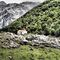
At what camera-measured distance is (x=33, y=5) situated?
36.4 meters

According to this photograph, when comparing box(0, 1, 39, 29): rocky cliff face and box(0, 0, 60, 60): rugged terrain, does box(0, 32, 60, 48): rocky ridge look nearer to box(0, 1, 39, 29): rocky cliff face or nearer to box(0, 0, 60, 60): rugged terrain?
box(0, 0, 60, 60): rugged terrain

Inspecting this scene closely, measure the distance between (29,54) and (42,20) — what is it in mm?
10727

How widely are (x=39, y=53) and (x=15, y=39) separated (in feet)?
16.3

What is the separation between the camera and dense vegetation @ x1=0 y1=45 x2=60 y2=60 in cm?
1981

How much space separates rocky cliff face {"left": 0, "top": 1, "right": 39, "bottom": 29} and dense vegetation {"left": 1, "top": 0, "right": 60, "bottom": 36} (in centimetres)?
128

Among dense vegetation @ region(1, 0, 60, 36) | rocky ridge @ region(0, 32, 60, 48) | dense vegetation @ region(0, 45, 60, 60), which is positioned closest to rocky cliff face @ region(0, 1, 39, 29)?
dense vegetation @ region(1, 0, 60, 36)

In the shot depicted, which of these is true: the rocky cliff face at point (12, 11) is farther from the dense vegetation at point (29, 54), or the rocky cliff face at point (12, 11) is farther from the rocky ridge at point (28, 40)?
the dense vegetation at point (29, 54)

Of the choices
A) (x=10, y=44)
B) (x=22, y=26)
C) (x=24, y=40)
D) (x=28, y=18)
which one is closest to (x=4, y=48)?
(x=10, y=44)

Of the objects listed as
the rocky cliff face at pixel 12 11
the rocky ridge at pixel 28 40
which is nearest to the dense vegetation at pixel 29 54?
the rocky ridge at pixel 28 40

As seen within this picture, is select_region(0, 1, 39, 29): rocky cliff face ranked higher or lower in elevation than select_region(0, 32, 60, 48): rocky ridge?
higher

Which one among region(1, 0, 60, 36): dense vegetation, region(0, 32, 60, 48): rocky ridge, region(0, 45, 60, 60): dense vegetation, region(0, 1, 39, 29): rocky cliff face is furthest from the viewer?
region(0, 1, 39, 29): rocky cliff face

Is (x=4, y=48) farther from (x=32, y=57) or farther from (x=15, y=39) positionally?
(x=32, y=57)

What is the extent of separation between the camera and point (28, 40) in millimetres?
26266

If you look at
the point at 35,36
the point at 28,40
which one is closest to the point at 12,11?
the point at 35,36
